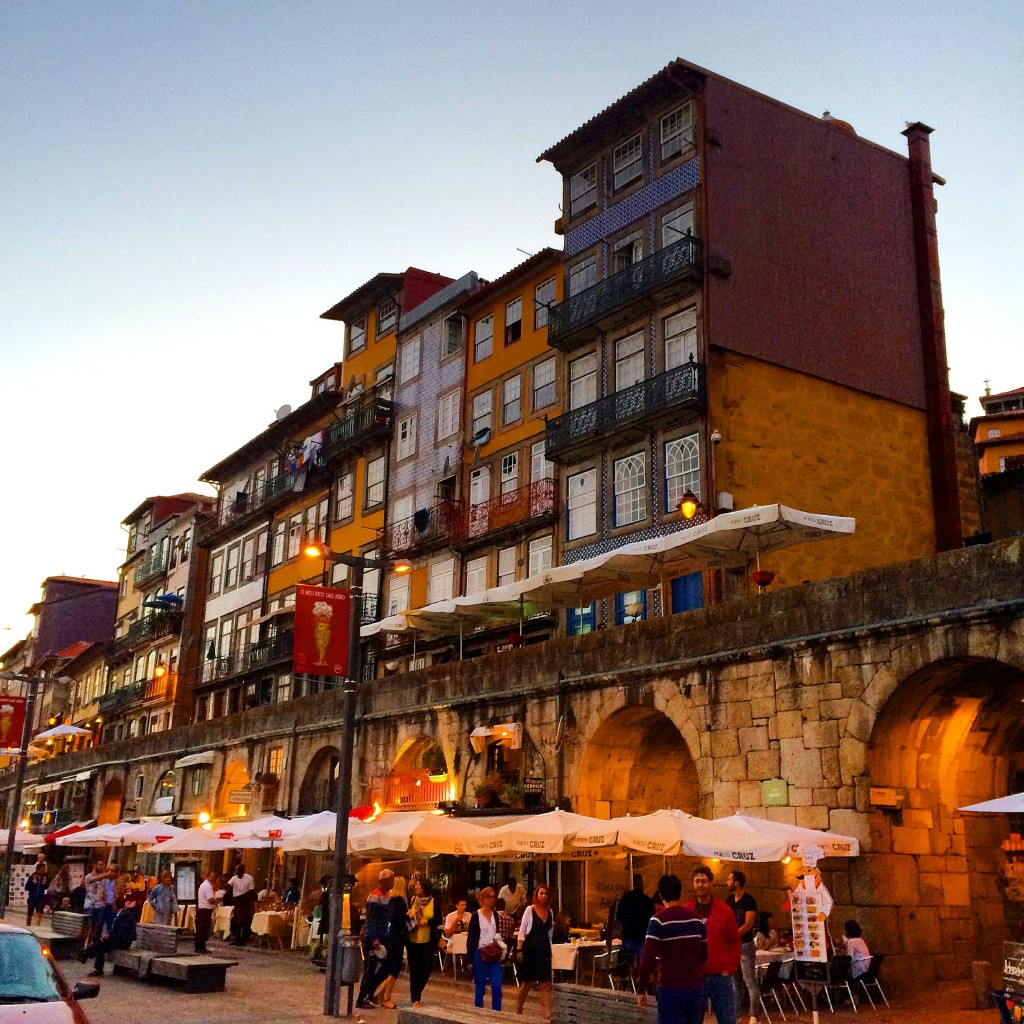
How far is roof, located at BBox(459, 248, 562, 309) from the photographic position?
107 feet

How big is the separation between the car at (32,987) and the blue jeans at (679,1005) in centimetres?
402

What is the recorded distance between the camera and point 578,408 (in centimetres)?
2975

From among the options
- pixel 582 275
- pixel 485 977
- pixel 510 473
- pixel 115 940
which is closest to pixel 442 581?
pixel 510 473

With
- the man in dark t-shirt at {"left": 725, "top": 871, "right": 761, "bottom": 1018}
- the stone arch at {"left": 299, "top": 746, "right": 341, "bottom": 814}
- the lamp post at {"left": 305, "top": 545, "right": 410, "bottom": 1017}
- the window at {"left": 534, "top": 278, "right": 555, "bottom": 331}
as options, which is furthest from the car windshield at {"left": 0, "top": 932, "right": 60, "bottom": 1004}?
the window at {"left": 534, "top": 278, "right": 555, "bottom": 331}

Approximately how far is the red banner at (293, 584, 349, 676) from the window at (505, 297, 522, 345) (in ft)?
61.5

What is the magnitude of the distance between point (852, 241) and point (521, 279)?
30.5ft

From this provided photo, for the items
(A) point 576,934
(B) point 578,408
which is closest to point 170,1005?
(A) point 576,934

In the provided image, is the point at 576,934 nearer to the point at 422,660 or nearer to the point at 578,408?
the point at 578,408

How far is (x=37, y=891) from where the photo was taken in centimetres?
3031

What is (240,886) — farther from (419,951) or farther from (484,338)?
(484,338)

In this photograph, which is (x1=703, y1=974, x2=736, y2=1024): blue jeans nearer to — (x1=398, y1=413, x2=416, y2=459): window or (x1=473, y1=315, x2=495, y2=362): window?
(x1=473, y1=315, x2=495, y2=362): window

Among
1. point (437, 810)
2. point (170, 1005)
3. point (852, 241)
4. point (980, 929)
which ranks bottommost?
point (170, 1005)

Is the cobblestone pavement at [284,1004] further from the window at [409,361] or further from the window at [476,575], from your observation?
the window at [409,361]

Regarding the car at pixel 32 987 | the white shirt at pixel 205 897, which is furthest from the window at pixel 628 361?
the car at pixel 32 987
